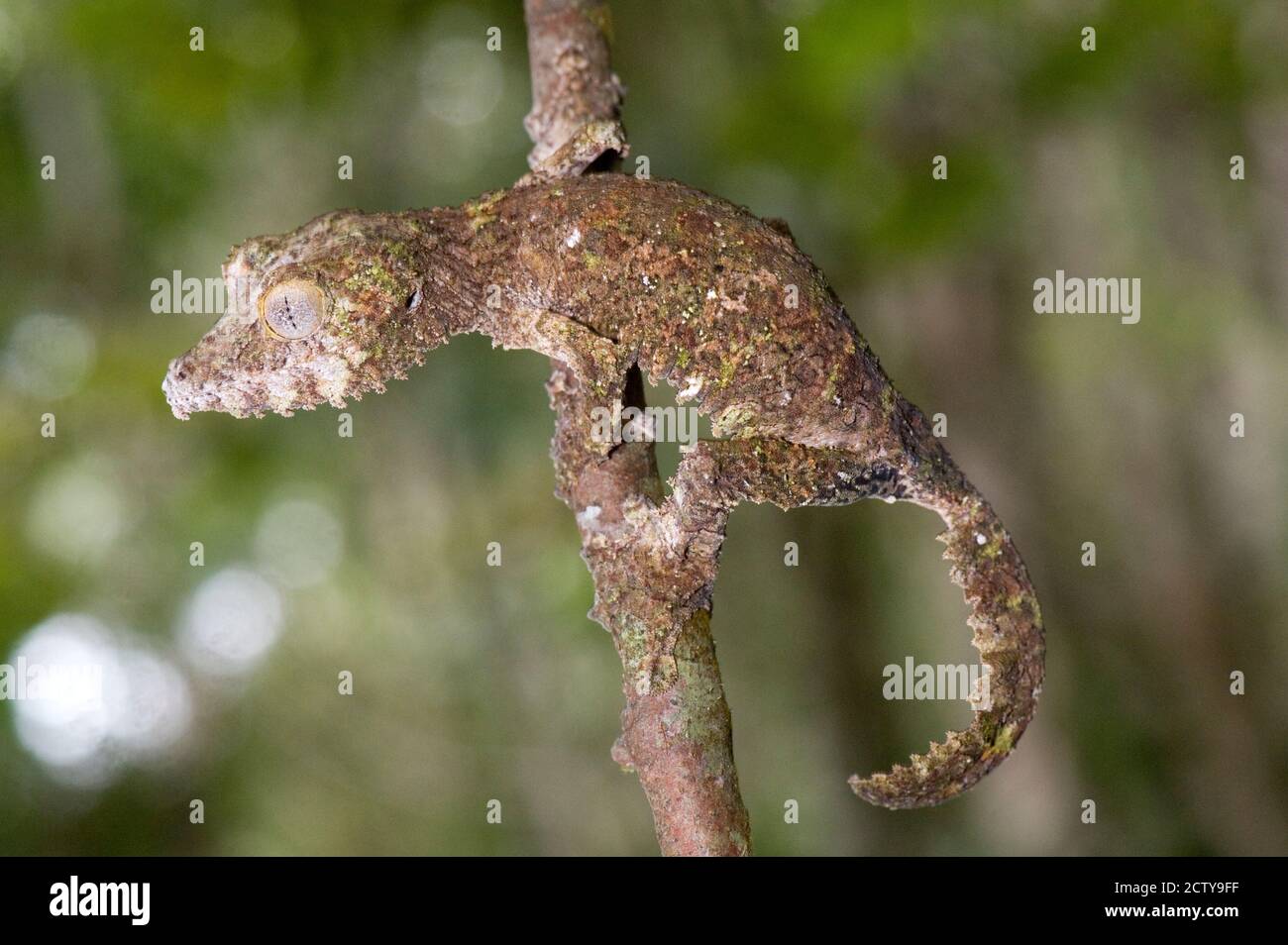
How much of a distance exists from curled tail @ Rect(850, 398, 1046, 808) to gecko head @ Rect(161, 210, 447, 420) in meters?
1.45

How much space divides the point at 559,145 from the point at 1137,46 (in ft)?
15.0

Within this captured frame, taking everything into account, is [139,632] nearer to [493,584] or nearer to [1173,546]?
[493,584]

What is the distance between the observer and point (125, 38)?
6.34 metres

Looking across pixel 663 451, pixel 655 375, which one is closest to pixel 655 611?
pixel 655 375

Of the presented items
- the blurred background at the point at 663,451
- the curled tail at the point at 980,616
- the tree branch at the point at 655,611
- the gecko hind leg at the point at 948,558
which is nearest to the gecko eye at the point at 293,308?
the tree branch at the point at 655,611

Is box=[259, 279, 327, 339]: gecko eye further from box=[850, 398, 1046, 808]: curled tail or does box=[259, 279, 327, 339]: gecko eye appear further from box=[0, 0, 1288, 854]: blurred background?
box=[0, 0, 1288, 854]: blurred background

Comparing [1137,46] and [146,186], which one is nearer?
[1137,46]

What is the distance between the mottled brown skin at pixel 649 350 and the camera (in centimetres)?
263

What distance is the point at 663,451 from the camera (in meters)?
10.1

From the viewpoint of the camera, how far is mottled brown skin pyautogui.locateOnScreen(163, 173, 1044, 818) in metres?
2.63

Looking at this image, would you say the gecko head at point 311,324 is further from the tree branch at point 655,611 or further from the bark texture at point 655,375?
the tree branch at point 655,611

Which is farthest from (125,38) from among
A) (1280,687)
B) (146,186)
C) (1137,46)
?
(1280,687)

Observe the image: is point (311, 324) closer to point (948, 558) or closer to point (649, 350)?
point (649, 350)

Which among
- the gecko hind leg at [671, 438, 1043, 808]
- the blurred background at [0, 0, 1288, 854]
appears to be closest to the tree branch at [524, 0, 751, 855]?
the gecko hind leg at [671, 438, 1043, 808]
